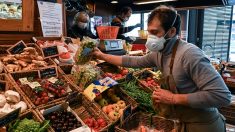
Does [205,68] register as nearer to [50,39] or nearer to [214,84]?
[214,84]

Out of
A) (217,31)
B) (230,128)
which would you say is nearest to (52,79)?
(230,128)

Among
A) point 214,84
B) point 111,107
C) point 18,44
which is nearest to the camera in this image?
point 214,84

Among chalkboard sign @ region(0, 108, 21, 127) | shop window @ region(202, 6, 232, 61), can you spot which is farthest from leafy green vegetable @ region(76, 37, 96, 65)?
shop window @ region(202, 6, 232, 61)

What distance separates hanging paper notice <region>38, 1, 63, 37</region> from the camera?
2.89 m

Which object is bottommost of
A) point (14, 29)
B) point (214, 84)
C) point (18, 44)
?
point (214, 84)

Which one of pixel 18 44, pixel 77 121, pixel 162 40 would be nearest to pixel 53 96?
pixel 77 121

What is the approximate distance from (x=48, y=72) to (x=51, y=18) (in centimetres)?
93

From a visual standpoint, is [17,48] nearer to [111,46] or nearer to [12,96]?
[12,96]

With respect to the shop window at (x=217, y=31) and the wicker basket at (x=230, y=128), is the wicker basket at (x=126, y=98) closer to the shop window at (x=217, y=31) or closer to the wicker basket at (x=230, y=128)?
the wicker basket at (x=230, y=128)

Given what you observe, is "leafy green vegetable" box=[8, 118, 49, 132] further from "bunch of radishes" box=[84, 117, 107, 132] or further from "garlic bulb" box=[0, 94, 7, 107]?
"bunch of radishes" box=[84, 117, 107, 132]

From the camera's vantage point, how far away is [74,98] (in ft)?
7.18

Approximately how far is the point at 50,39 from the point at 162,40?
61.5 inches

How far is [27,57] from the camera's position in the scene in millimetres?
2371

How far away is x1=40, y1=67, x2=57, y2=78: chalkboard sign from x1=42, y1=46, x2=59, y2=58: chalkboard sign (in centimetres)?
23
